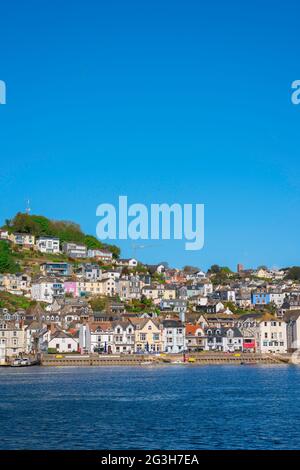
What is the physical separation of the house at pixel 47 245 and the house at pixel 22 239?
1180 mm

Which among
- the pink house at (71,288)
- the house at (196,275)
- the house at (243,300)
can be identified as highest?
the house at (196,275)

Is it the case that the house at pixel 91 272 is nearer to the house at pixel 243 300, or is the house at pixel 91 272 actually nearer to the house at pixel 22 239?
the house at pixel 22 239

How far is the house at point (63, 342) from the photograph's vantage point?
94.2 meters

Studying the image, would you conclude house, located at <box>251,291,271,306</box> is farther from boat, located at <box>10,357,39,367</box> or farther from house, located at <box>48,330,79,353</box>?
boat, located at <box>10,357,39,367</box>

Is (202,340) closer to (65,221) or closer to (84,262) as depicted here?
(84,262)

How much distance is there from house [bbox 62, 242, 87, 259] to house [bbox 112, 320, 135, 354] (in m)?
43.7

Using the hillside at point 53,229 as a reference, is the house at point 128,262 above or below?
below

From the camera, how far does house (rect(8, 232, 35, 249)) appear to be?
5290 inches

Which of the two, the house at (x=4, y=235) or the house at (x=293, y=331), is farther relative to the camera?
the house at (x=4, y=235)

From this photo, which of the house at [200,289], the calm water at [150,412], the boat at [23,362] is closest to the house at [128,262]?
the house at [200,289]

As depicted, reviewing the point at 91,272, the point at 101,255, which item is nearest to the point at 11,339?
the point at 91,272

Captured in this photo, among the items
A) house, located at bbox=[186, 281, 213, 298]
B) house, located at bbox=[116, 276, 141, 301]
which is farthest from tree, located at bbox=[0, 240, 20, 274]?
house, located at bbox=[186, 281, 213, 298]
